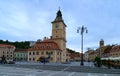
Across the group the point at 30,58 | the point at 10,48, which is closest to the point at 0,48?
→ the point at 10,48

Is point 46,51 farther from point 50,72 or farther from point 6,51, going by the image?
point 50,72

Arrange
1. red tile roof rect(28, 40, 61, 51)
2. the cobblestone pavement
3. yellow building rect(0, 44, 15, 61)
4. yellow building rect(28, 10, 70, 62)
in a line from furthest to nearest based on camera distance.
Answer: yellow building rect(0, 44, 15, 61) → yellow building rect(28, 10, 70, 62) → red tile roof rect(28, 40, 61, 51) → the cobblestone pavement

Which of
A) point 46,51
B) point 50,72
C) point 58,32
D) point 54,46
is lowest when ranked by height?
point 50,72

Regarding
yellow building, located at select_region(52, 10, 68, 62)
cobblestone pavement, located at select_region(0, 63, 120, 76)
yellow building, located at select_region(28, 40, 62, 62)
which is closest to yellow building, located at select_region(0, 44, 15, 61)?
yellow building, located at select_region(28, 40, 62, 62)

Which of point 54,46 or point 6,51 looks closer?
point 54,46

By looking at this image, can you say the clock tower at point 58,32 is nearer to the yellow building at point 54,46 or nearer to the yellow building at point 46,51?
the yellow building at point 54,46

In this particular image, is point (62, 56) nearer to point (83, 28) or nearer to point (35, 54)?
point (35, 54)

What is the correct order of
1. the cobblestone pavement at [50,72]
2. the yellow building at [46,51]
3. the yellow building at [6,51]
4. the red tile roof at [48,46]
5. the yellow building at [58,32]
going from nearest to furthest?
the cobblestone pavement at [50,72], the yellow building at [46,51], the red tile roof at [48,46], the yellow building at [58,32], the yellow building at [6,51]

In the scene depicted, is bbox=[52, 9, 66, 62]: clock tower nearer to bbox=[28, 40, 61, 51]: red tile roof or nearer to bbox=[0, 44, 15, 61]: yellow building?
bbox=[28, 40, 61, 51]: red tile roof

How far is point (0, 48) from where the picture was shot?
171125mm

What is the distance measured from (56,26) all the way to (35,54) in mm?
18036

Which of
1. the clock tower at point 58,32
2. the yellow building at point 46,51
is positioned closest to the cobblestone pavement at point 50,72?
the yellow building at point 46,51

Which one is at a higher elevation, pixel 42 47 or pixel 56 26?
pixel 56 26

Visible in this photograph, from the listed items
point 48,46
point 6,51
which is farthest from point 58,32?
point 6,51
